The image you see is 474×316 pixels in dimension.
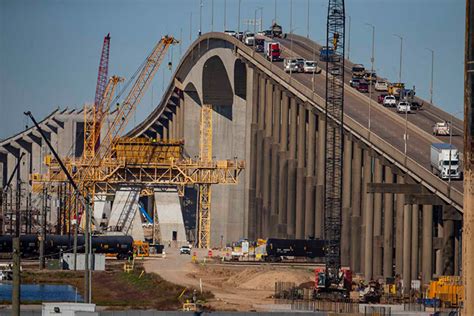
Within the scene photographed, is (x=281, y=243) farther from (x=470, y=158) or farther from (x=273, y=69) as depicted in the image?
(x=470, y=158)

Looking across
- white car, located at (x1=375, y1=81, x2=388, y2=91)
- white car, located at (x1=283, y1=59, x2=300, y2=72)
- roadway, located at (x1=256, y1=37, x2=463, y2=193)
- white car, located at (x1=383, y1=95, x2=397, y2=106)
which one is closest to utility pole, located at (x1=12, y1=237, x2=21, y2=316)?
roadway, located at (x1=256, y1=37, x2=463, y2=193)

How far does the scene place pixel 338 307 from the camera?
307 ft

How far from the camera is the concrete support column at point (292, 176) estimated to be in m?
181

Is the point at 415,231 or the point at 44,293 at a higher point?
the point at 415,231

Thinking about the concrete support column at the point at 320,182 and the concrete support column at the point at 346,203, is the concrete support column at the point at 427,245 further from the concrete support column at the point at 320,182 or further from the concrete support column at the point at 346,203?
the concrete support column at the point at 320,182

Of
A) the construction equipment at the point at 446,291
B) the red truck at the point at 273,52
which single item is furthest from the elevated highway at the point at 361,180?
the construction equipment at the point at 446,291

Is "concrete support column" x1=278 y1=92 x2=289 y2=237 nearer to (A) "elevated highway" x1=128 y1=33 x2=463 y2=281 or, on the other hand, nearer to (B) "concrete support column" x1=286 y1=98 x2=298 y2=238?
(A) "elevated highway" x1=128 y1=33 x2=463 y2=281

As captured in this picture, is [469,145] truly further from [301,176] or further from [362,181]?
[301,176]

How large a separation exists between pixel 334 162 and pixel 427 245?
22.2 meters

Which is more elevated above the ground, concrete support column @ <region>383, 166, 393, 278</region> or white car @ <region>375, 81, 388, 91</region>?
white car @ <region>375, 81, 388, 91</region>

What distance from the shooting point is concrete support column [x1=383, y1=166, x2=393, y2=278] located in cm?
13512

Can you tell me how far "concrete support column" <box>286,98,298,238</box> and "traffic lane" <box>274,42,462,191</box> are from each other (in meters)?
4.70

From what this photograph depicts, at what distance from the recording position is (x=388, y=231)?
13875 centimetres

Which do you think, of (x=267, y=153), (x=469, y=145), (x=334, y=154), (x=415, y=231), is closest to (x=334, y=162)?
(x=334, y=154)
